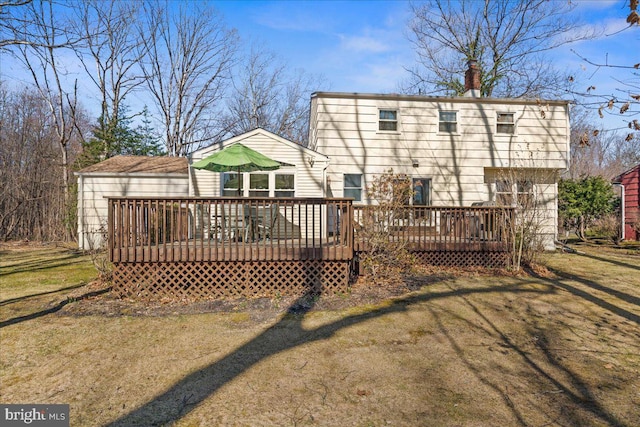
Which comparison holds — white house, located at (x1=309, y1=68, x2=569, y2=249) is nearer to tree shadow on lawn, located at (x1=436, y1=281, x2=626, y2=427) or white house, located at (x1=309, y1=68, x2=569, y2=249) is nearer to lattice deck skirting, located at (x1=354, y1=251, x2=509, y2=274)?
lattice deck skirting, located at (x1=354, y1=251, x2=509, y2=274)

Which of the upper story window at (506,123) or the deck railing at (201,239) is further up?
the upper story window at (506,123)

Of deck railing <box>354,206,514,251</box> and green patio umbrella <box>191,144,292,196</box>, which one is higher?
green patio umbrella <box>191,144,292,196</box>

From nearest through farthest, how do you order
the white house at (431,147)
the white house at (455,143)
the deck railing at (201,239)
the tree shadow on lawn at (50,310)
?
the tree shadow on lawn at (50,310) < the deck railing at (201,239) < the white house at (431,147) < the white house at (455,143)

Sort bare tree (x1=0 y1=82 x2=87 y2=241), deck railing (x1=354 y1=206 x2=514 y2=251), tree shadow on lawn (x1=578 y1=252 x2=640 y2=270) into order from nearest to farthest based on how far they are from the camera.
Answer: deck railing (x1=354 y1=206 x2=514 y2=251), tree shadow on lawn (x1=578 y1=252 x2=640 y2=270), bare tree (x1=0 y1=82 x2=87 y2=241)

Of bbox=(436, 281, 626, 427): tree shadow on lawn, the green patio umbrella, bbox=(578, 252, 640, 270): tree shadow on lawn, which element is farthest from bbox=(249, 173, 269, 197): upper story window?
bbox=(578, 252, 640, 270): tree shadow on lawn

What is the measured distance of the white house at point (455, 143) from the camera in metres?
11.7

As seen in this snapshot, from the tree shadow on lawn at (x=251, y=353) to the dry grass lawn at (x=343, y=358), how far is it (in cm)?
2

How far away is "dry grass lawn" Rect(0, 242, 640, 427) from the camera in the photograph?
3.11 m

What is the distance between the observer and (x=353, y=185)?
1171cm

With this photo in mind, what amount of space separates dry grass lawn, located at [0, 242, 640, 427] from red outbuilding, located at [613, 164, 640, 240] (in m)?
10.2

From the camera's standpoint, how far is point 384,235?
710cm

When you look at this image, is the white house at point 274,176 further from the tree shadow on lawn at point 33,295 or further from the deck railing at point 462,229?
the tree shadow on lawn at point 33,295

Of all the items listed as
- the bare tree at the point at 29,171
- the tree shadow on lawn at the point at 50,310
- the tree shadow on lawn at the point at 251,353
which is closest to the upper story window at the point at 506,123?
the tree shadow on lawn at the point at 251,353

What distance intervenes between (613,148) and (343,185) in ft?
124
